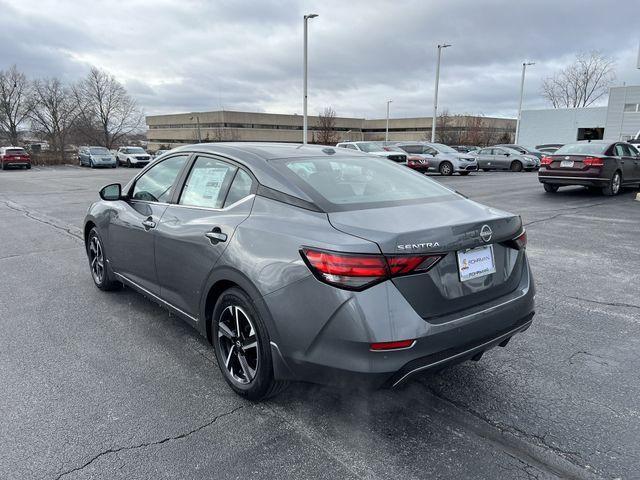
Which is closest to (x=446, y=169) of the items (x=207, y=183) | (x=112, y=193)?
(x=112, y=193)

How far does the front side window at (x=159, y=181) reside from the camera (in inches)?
149

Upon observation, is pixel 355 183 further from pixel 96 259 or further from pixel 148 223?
pixel 96 259

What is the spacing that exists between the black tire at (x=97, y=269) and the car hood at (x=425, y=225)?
3.24 metres

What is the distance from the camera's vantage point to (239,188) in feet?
10.1

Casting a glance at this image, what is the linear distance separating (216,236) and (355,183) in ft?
3.28

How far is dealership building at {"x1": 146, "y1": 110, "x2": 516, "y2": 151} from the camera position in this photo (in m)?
92.0

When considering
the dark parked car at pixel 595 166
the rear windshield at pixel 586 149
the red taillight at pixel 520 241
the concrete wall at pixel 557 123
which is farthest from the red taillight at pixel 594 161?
the concrete wall at pixel 557 123

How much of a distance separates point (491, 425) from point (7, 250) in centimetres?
746

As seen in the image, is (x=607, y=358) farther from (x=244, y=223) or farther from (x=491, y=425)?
(x=244, y=223)

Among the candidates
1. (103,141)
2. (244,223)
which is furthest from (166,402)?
(103,141)

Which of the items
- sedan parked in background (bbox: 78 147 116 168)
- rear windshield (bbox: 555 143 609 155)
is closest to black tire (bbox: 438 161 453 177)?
rear windshield (bbox: 555 143 609 155)

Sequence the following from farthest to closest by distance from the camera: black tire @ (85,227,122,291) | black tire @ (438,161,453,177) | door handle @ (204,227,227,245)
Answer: black tire @ (438,161,453,177) < black tire @ (85,227,122,291) < door handle @ (204,227,227,245)

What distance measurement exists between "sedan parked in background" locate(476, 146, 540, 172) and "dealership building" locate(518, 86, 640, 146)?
913 inches

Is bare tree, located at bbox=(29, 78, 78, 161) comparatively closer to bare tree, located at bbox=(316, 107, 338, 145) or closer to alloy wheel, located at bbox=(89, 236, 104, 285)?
bare tree, located at bbox=(316, 107, 338, 145)
